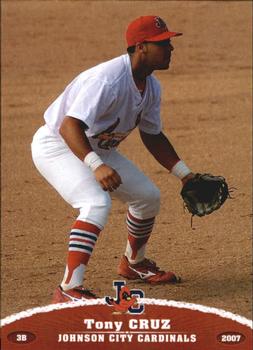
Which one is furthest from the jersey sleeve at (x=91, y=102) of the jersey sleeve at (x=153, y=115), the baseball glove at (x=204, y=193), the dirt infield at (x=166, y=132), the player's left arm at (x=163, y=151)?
the dirt infield at (x=166, y=132)

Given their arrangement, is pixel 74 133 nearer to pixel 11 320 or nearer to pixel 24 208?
pixel 11 320

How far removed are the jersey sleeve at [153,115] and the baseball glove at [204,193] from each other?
421mm

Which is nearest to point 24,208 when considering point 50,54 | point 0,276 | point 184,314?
point 0,276

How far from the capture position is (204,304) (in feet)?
23.5

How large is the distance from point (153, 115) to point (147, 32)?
0.67 metres

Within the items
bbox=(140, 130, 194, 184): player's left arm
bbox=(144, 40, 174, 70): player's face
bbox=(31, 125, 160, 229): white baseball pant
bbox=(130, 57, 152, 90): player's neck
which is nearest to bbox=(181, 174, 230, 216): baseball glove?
bbox=(140, 130, 194, 184): player's left arm

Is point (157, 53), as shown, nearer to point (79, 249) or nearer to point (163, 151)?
point (163, 151)

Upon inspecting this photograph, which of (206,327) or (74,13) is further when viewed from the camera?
(74,13)

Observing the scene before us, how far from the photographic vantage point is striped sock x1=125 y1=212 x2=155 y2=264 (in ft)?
25.1

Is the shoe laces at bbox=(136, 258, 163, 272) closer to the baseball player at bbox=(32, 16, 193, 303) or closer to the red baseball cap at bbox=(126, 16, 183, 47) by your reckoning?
the baseball player at bbox=(32, 16, 193, 303)

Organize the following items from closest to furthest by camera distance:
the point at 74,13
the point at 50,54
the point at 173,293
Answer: the point at 173,293, the point at 50,54, the point at 74,13

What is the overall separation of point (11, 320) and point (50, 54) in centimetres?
1356

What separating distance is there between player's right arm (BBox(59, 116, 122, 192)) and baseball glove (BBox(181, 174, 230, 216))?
103 centimetres

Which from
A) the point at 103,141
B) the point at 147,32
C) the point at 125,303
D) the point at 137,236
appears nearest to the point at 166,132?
the point at 137,236
